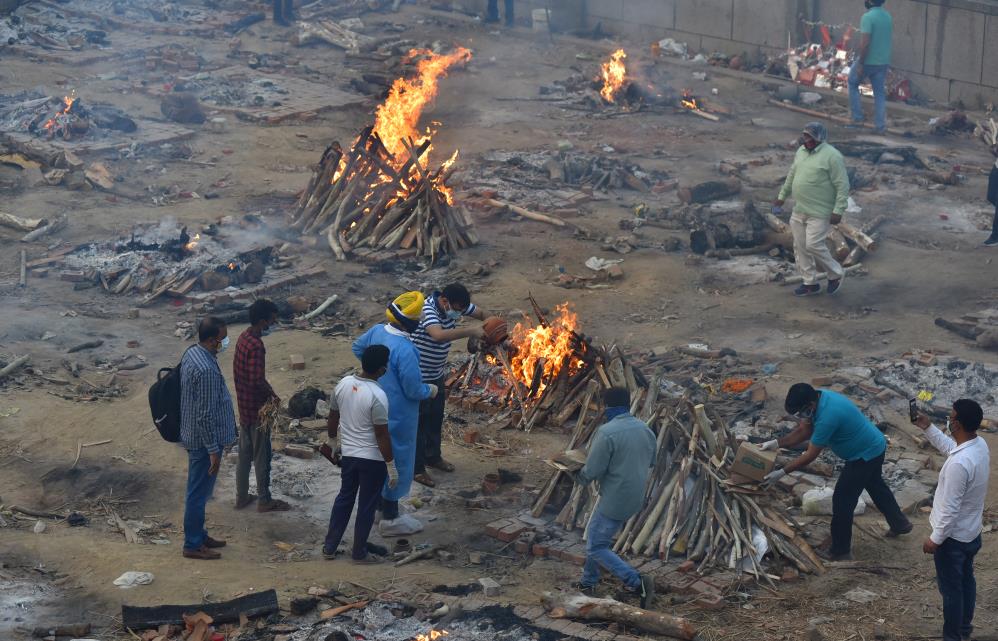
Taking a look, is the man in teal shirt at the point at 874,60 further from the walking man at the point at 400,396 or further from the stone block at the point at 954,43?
the walking man at the point at 400,396

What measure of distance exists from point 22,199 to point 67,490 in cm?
995

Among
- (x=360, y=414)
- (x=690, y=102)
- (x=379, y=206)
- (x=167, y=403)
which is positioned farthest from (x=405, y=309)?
(x=690, y=102)

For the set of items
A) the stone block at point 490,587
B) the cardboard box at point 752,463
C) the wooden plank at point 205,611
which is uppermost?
the cardboard box at point 752,463

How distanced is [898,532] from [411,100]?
15.2 m

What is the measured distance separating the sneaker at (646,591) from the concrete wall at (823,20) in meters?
18.0

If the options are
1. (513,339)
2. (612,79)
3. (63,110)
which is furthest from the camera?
(612,79)

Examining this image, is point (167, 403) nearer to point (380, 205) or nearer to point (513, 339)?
point (513, 339)

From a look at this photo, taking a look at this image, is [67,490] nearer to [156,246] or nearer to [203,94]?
[156,246]

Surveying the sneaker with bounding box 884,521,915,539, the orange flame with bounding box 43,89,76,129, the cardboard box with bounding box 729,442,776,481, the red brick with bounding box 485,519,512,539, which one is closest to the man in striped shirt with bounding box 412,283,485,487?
the red brick with bounding box 485,519,512,539

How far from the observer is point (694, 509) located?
27.8ft

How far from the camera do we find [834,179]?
44.8 ft

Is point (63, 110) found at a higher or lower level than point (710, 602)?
higher

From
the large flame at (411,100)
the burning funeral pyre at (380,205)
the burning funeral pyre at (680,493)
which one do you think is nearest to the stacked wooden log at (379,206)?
the burning funeral pyre at (380,205)

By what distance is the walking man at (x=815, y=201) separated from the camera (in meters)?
13.6
